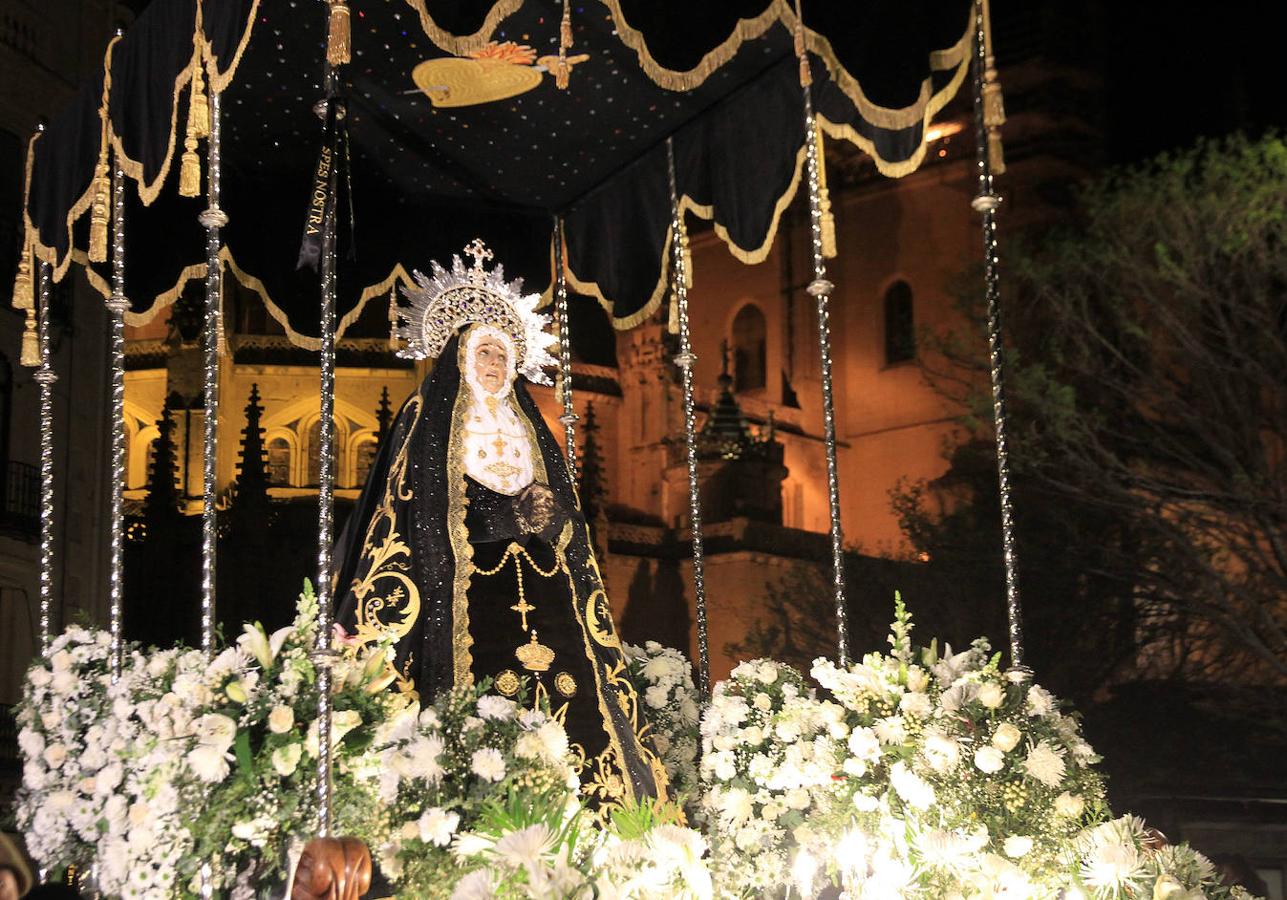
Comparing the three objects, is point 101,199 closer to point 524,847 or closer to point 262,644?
point 262,644

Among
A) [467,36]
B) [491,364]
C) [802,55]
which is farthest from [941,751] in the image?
[467,36]

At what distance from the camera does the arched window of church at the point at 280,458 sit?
100ft

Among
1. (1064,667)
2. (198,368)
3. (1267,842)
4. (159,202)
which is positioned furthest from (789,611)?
(159,202)

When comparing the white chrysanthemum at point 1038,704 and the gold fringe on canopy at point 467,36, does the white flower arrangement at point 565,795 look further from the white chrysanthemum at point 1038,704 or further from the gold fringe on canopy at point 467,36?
the gold fringe on canopy at point 467,36

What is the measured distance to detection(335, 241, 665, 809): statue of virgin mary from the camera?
24.1 feet

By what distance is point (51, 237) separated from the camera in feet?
28.5

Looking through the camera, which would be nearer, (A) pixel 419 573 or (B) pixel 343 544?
(A) pixel 419 573

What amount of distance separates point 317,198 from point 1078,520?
16817 mm

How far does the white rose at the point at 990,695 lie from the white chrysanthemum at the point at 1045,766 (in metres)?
0.25

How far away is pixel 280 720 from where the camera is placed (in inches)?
237

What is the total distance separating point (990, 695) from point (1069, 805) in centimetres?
54

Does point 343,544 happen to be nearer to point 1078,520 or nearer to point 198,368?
point 1078,520

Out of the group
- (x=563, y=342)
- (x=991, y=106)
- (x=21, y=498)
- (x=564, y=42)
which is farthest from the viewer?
(x=21, y=498)

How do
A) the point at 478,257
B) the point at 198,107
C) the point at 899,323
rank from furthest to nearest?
the point at 899,323, the point at 478,257, the point at 198,107
